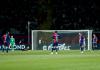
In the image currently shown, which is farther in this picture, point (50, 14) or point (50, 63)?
point (50, 14)

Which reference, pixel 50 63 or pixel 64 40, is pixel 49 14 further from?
pixel 50 63

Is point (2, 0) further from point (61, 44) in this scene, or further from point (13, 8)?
point (61, 44)

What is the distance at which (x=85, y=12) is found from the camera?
55.6 m

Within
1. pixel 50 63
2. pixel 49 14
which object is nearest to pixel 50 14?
pixel 49 14

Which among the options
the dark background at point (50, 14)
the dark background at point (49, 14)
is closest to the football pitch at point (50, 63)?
the dark background at point (49, 14)

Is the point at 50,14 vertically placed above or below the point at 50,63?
above

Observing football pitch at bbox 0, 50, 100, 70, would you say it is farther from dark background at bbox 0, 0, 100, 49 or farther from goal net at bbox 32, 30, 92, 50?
dark background at bbox 0, 0, 100, 49

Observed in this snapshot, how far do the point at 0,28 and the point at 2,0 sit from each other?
3.72 metres

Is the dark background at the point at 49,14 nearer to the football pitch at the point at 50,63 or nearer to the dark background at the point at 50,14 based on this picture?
the dark background at the point at 50,14

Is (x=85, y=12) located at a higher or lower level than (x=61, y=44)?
higher

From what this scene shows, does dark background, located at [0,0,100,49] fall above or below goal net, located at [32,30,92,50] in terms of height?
above

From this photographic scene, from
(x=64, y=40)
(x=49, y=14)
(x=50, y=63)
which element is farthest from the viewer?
(x=49, y=14)

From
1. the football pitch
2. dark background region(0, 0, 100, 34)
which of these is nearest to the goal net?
dark background region(0, 0, 100, 34)

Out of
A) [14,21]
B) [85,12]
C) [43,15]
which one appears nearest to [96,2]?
[85,12]
